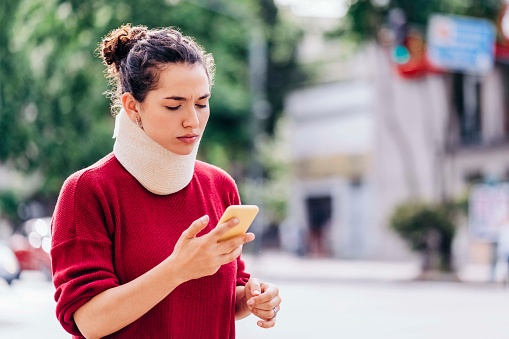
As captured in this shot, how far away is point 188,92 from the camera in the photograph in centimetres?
232

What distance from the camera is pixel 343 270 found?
27.7 m

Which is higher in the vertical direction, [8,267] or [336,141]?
[336,141]

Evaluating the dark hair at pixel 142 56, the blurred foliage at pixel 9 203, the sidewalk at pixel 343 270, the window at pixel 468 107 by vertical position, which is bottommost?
the sidewalk at pixel 343 270

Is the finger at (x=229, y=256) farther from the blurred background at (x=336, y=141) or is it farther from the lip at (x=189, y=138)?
the blurred background at (x=336, y=141)

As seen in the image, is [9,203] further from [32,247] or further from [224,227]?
[224,227]

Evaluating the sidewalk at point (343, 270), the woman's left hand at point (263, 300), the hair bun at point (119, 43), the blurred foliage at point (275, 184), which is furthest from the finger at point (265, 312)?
the blurred foliage at point (275, 184)

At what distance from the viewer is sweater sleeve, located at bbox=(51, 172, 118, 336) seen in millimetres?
2221

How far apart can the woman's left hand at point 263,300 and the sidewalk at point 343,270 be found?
18.3 metres

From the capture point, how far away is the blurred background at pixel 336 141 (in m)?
17.3

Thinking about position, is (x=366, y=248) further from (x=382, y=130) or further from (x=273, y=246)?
(x=273, y=246)

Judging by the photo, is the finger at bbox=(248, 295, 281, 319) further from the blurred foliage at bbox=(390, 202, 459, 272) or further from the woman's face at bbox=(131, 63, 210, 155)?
the blurred foliage at bbox=(390, 202, 459, 272)

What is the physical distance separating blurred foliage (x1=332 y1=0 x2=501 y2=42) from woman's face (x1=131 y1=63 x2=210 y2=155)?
21.1 meters

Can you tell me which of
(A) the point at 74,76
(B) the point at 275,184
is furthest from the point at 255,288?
(B) the point at 275,184

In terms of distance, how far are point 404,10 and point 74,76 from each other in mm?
8637
